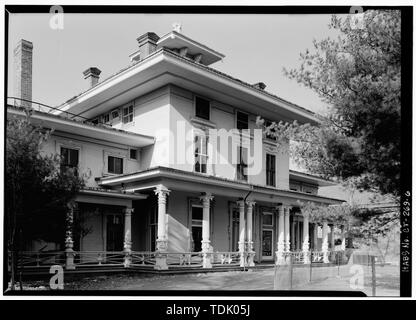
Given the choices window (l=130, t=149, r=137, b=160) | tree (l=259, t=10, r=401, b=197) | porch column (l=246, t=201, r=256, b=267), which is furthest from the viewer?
porch column (l=246, t=201, r=256, b=267)

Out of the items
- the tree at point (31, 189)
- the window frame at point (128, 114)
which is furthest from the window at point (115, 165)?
the tree at point (31, 189)

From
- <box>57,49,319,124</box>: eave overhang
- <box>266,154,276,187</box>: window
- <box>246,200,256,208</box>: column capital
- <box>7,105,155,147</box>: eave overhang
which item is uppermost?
<box>57,49,319,124</box>: eave overhang

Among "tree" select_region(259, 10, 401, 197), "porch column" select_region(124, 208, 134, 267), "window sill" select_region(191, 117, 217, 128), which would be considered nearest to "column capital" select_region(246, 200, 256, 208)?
"window sill" select_region(191, 117, 217, 128)

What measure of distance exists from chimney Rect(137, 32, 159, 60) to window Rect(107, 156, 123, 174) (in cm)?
374

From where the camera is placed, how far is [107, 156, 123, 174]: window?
1478cm

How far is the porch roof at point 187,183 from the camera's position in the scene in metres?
13.1

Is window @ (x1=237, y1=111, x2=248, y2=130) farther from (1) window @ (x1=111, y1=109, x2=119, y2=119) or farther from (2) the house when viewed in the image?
(1) window @ (x1=111, y1=109, x2=119, y2=119)

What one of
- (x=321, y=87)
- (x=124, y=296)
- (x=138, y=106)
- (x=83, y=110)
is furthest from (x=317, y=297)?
(x=83, y=110)

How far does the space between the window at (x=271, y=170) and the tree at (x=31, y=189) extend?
402 inches

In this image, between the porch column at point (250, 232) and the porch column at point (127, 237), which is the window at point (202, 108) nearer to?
the porch column at point (250, 232)

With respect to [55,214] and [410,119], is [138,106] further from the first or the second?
[410,119]

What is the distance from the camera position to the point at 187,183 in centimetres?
1381
